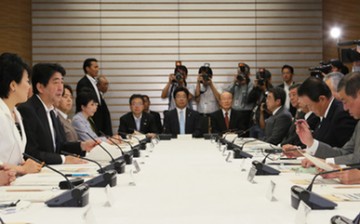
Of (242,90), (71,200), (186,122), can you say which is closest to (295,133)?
(186,122)

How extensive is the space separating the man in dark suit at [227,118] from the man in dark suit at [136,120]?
824 mm

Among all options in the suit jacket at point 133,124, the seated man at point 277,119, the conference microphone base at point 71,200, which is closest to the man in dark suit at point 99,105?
the suit jacket at point 133,124

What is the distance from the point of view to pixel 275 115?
240 inches

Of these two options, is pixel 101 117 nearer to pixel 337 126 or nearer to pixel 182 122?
pixel 182 122

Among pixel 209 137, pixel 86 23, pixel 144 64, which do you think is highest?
pixel 86 23

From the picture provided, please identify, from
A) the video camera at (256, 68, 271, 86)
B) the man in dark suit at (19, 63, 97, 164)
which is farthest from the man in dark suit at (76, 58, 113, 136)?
the man in dark suit at (19, 63, 97, 164)

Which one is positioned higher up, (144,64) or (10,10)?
(10,10)

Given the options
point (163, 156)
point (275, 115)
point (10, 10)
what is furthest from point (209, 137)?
point (10, 10)

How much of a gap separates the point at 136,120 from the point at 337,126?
12.4ft

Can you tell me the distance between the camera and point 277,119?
596 centimetres

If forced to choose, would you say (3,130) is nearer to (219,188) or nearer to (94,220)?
(219,188)

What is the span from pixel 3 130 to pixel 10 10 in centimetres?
674

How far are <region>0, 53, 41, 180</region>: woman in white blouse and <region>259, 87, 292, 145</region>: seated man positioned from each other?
3.29 meters

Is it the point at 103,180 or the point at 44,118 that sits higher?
the point at 44,118
